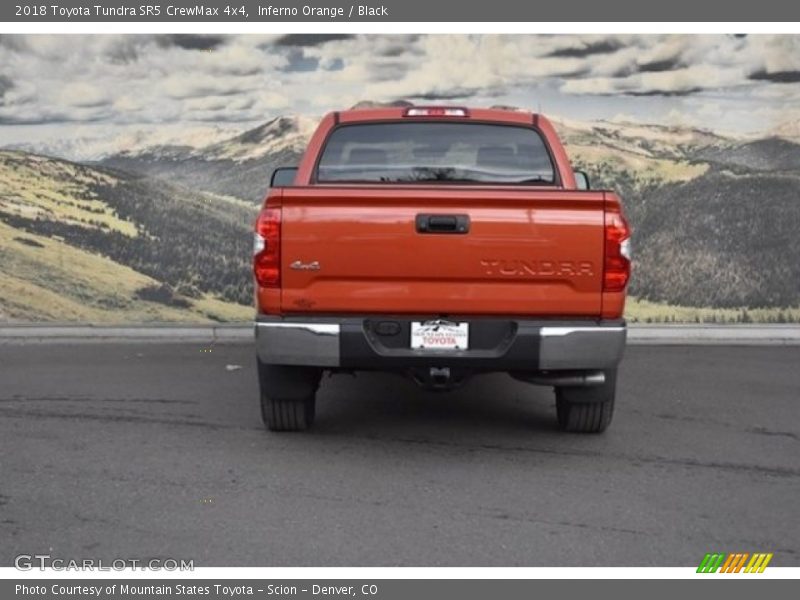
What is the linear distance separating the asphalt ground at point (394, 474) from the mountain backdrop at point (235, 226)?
6.60 feet

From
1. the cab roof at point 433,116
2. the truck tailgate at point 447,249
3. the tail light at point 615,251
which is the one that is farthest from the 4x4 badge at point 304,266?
the cab roof at point 433,116

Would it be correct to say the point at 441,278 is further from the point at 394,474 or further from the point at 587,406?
the point at 587,406

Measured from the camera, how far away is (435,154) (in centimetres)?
686

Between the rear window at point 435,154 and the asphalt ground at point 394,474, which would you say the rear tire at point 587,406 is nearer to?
the asphalt ground at point 394,474

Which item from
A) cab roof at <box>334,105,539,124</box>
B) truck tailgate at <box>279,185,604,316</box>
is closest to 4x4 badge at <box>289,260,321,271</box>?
truck tailgate at <box>279,185,604,316</box>

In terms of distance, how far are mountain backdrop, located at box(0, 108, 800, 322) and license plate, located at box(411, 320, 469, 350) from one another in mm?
5121

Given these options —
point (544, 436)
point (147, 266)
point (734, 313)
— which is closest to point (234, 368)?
point (147, 266)

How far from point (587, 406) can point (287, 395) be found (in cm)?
184

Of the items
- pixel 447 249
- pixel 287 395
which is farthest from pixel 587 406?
pixel 287 395

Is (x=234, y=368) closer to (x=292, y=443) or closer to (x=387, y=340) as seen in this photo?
(x=292, y=443)

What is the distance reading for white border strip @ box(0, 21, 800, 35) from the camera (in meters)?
10.3

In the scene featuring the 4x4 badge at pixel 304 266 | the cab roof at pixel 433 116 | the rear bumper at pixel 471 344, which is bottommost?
the rear bumper at pixel 471 344

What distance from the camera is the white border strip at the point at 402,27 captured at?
1026 centimetres

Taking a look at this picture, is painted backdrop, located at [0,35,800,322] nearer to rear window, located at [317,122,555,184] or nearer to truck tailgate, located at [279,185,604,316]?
rear window, located at [317,122,555,184]
